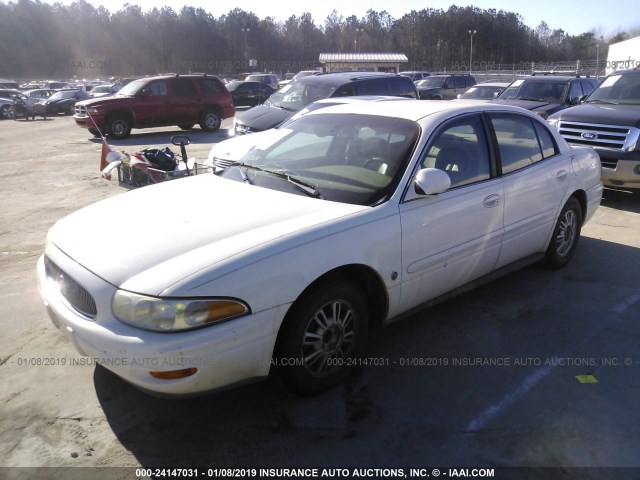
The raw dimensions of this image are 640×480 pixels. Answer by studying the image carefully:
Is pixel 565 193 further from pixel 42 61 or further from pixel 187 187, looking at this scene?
pixel 42 61

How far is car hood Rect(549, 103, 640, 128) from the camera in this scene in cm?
756

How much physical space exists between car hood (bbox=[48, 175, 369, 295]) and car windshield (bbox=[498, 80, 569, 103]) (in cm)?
982

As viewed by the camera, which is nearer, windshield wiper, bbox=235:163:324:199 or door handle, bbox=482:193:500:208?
windshield wiper, bbox=235:163:324:199

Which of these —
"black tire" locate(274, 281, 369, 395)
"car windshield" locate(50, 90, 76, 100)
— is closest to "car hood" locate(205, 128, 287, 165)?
"black tire" locate(274, 281, 369, 395)

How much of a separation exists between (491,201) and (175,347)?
2573mm

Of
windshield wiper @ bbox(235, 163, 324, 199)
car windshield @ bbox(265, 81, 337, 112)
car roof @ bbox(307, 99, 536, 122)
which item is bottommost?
windshield wiper @ bbox(235, 163, 324, 199)

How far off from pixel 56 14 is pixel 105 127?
265 ft

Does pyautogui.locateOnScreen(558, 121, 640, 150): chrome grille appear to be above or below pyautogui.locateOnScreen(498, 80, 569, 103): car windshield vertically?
below

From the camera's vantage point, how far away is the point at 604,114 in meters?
7.91

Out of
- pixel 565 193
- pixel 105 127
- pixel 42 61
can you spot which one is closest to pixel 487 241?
pixel 565 193

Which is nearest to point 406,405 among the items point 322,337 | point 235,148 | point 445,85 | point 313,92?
point 322,337

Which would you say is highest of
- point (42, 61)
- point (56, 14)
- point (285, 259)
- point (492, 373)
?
point (56, 14)

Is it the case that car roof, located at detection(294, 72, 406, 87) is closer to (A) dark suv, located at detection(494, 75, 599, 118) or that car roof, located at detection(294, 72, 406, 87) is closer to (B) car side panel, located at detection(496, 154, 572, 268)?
(A) dark suv, located at detection(494, 75, 599, 118)

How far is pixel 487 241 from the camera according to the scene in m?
3.90
